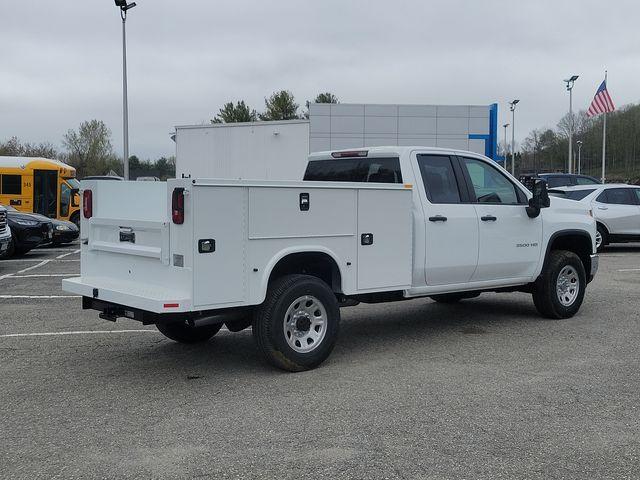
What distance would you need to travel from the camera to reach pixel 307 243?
6.07m

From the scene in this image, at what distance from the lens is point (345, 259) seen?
6.36 m

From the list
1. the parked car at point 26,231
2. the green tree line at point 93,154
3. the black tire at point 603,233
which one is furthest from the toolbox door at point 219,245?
the green tree line at point 93,154

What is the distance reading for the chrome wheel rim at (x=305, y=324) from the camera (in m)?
6.05

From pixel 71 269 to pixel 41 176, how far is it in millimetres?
11526

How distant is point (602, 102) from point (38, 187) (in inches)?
1046

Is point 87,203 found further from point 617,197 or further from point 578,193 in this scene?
point 617,197

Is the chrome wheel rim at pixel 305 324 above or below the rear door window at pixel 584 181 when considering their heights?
below

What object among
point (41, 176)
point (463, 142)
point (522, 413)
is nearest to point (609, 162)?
point (463, 142)

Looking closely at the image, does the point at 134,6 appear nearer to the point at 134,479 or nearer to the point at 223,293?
the point at 223,293

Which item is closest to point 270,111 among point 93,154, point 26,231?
point 93,154

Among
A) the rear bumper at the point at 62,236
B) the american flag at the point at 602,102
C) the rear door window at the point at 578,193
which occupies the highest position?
the american flag at the point at 602,102

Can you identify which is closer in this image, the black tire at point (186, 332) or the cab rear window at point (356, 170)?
the black tire at point (186, 332)

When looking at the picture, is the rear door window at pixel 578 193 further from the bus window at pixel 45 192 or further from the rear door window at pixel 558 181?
the bus window at pixel 45 192

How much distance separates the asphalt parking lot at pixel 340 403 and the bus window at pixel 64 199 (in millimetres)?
16915
